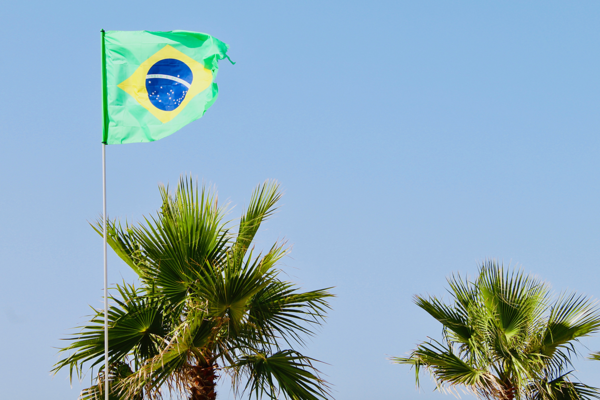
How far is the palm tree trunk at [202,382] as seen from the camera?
8312mm

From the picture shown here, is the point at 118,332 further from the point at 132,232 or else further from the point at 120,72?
the point at 120,72

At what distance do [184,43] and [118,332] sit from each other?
4138 millimetres

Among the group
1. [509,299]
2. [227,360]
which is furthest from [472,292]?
[227,360]

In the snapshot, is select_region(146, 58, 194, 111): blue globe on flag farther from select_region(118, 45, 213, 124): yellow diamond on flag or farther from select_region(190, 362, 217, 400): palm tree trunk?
select_region(190, 362, 217, 400): palm tree trunk

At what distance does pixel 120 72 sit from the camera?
367 inches

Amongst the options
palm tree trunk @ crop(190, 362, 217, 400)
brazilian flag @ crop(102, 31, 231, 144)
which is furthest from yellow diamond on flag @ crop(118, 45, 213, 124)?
palm tree trunk @ crop(190, 362, 217, 400)

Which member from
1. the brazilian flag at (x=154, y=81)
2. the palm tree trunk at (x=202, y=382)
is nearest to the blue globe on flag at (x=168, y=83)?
the brazilian flag at (x=154, y=81)

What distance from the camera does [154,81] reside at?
9.51m

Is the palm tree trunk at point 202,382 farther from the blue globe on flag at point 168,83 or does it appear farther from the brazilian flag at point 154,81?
the blue globe on flag at point 168,83

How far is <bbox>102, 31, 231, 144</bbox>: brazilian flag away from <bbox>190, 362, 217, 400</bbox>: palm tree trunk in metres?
3.11

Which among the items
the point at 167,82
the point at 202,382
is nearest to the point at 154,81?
the point at 167,82

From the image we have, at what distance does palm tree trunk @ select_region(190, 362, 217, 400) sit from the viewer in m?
8.31

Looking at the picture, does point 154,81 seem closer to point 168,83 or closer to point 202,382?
point 168,83

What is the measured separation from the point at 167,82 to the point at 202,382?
13.5 feet
